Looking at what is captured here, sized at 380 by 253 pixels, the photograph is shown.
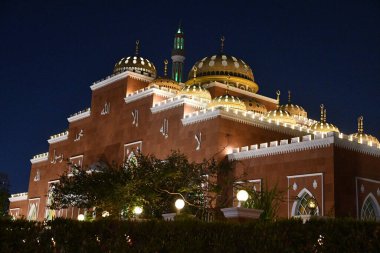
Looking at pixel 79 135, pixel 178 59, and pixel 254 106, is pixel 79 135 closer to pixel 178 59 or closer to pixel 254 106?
pixel 178 59

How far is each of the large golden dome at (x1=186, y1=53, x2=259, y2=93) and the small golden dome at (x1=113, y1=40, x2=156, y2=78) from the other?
3655mm

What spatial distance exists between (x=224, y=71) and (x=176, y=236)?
87.9ft

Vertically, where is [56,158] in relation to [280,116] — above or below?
below

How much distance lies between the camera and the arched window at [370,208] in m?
25.4

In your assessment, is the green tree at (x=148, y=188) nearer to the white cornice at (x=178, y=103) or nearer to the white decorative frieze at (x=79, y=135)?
the white cornice at (x=178, y=103)

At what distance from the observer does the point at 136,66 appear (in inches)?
1597

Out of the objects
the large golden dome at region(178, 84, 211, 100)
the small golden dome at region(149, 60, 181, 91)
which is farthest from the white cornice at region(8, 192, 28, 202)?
the large golden dome at region(178, 84, 211, 100)

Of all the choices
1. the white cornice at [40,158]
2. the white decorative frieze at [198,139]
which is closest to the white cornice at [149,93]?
the white decorative frieze at [198,139]

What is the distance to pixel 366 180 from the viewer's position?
25.8 metres

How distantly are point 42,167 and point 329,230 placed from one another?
1618 inches

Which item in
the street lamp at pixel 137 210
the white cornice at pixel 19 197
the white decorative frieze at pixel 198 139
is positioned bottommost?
the street lamp at pixel 137 210

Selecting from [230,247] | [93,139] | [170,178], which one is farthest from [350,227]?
[93,139]

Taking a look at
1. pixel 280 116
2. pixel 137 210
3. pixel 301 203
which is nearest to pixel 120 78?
pixel 280 116

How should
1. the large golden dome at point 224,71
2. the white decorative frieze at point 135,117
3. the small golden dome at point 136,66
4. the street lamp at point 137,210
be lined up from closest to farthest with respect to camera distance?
the street lamp at point 137,210, the white decorative frieze at point 135,117, the large golden dome at point 224,71, the small golden dome at point 136,66
